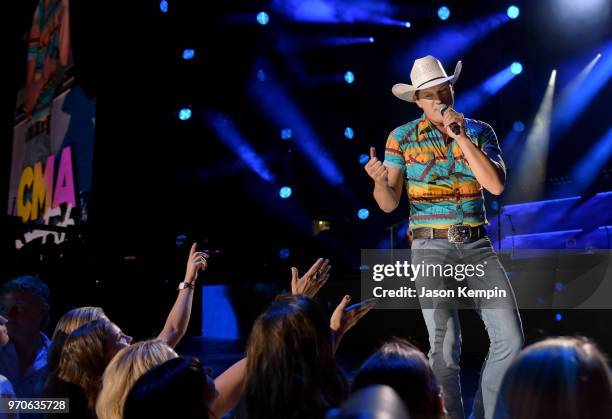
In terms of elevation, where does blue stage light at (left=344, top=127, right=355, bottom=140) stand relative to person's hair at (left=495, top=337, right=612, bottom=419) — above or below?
above

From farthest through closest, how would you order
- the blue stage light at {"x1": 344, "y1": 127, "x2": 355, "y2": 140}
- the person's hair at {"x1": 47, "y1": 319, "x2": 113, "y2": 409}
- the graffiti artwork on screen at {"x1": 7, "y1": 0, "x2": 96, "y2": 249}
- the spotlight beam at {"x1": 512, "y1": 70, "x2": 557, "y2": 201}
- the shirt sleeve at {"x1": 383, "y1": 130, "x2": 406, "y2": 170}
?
the blue stage light at {"x1": 344, "y1": 127, "x2": 355, "y2": 140} < the spotlight beam at {"x1": 512, "y1": 70, "x2": 557, "y2": 201} < the graffiti artwork on screen at {"x1": 7, "y1": 0, "x2": 96, "y2": 249} < the shirt sleeve at {"x1": 383, "y1": 130, "x2": 406, "y2": 170} < the person's hair at {"x1": 47, "y1": 319, "x2": 113, "y2": 409}

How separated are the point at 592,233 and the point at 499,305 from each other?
632 centimetres

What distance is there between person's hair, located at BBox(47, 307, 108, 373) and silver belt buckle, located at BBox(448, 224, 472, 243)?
1661 millimetres

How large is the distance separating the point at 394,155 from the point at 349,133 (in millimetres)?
8333

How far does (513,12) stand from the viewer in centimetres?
1005

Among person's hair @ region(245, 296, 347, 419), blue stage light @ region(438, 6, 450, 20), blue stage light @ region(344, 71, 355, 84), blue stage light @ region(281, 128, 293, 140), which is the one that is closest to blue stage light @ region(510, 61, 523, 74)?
blue stage light @ region(438, 6, 450, 20)

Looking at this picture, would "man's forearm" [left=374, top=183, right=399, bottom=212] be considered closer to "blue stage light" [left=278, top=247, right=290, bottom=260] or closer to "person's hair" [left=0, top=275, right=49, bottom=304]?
"person's hair" [left=0, top=275, right=49, bottom=304]

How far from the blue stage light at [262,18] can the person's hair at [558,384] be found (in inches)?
373

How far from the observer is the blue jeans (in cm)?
272

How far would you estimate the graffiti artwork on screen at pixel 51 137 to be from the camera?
980 cm

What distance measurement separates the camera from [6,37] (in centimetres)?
1316

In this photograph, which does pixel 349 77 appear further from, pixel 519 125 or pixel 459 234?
pixel 459 234

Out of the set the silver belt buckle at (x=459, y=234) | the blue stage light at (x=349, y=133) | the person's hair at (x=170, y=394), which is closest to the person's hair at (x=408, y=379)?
the person's hair at (x=170, y=394)

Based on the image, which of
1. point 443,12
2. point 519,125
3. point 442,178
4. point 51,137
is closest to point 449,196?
point 442,178
